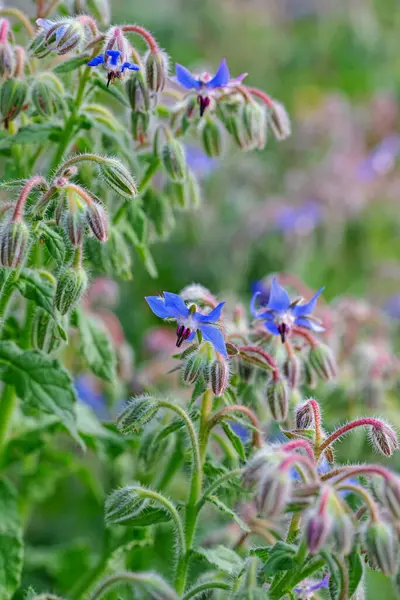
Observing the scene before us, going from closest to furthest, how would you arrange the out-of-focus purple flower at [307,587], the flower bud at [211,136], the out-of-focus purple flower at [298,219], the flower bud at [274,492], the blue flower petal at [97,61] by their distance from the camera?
the flower bud at [274,492] → the out-of-focus purple flower at [307,587] → the blue flower petal at [97,61] → the flower bud at [211,136] → the out-of-focus purple flower at [298,219]

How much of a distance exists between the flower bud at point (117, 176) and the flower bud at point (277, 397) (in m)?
0.34

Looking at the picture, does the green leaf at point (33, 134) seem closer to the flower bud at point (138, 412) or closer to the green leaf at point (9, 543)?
the flower bud at point (138, 412)

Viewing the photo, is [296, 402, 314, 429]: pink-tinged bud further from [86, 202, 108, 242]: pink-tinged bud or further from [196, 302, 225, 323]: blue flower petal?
[86, 202, 108, 242]: pink-tinged bud

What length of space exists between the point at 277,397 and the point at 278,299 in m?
0.14

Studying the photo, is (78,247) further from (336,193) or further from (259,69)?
(259,69)

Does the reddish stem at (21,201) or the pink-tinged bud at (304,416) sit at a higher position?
the reddish stem at (21,201)

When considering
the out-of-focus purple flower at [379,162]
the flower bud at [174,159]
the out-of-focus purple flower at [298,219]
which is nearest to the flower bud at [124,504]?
the flower bud at [174,159]

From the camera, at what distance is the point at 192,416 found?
1.36 meters

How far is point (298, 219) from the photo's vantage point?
2.84 m

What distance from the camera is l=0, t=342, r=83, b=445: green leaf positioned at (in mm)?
1329

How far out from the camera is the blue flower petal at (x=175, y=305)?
1231 mm

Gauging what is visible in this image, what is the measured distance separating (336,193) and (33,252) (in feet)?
5.64

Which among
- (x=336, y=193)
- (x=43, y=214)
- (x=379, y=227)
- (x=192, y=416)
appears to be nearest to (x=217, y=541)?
(x=192, y=416)

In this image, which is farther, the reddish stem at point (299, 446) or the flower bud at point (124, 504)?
the flower bud at point (124, 504)
